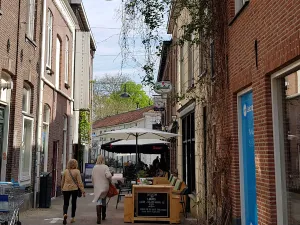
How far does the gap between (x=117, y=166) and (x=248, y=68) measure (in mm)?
37274

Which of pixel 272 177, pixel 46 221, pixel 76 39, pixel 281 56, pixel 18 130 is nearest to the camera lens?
pixel 281 56

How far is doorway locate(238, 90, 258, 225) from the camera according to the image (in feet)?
22.2

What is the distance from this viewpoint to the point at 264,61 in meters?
5.81

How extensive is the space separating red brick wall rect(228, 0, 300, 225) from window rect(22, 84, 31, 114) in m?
7.69

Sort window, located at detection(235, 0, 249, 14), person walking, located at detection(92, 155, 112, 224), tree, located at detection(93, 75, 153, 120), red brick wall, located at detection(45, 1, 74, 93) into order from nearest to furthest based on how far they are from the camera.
Answer: window, located at detection(235, 0, 249, 14), person walking, located at detection(92, 155, 112, 224), red brick wall, located at detection(45, 1, 74, 93), tree, located at detection(93, 75, 153, 120)

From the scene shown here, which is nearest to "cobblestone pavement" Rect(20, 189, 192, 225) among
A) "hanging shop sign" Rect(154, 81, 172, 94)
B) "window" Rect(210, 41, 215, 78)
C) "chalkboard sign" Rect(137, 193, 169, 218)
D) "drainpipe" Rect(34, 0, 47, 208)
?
"chalkboard sign" Rect(137, 193, 169, 218)

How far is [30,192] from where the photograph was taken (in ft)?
40.4

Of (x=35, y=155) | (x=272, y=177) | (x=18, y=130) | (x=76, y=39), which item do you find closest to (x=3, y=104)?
(x=18, y=130)

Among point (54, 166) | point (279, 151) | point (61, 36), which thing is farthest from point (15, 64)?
point (279, 151)

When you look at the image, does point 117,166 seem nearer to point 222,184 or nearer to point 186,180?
point 186,180

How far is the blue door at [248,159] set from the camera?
6754mm

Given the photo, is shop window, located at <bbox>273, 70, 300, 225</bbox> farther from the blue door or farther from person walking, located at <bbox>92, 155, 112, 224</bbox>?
person walking, located at <bbox>92, 155, 112, 224</bbox>

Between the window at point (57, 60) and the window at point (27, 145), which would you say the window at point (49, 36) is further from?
the window at point (27, 145)

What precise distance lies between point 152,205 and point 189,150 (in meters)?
3.33
